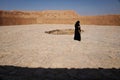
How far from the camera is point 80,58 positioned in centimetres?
905

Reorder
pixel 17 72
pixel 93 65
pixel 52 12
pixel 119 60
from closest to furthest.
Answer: pixel 17 72 → pixel 93 65 → pixel 119 60 → pixel 52 12

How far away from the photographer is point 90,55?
9750mm

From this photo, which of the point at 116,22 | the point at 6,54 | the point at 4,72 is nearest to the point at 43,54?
the point at 6,54

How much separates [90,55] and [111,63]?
5.24 feet

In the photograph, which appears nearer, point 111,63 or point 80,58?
point 111,63

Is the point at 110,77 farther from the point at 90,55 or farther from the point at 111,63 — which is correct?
the point at 90,55

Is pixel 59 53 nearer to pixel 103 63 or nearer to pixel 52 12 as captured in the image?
pixel 103 63

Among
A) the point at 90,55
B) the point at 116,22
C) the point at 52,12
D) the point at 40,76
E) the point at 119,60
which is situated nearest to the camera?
the point at 40,76

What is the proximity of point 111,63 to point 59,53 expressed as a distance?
2978mm


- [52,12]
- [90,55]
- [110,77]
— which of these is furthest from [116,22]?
[110,77]

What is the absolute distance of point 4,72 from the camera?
20.5 ft

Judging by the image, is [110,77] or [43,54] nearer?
[110,77]

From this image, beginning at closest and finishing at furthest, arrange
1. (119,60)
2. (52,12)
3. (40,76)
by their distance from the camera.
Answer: (40,76) → (119,60) → (52,12)

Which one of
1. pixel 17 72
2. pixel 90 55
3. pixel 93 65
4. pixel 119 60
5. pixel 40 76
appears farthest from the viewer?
pixel 90 55
